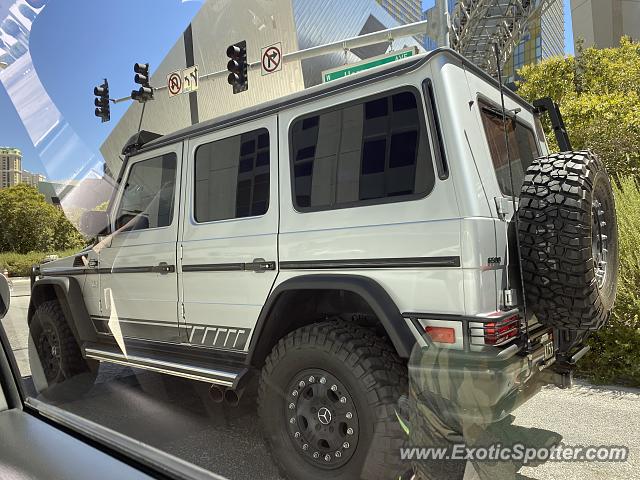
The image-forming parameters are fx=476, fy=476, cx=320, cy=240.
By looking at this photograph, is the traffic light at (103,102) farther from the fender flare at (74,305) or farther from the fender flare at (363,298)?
the fender flare at (74,305)

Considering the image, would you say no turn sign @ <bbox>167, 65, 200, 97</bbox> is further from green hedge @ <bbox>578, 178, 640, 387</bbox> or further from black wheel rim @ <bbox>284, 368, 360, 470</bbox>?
green hedge @ <bbox>578, 178, 640, 387</bbox>

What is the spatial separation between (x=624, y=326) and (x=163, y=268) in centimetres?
346

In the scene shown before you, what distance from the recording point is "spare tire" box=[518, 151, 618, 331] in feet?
6.57

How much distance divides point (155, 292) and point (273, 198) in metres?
0.94

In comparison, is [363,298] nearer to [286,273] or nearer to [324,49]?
[286,273]

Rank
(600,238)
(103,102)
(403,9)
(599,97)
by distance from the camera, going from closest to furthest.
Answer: (103,102) → (600,238) → (403,9) → (599,97)

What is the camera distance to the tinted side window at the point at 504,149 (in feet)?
7.48

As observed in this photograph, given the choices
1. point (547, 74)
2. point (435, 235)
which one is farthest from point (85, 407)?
point (547, 74)

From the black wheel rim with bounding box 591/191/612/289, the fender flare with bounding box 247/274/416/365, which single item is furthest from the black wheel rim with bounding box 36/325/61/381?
the black wheel rim with bounding box 591/191/612/289

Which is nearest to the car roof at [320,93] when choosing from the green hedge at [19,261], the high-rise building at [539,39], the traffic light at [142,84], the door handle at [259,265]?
the traffic light at [142,84]

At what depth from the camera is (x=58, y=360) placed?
9.39ft

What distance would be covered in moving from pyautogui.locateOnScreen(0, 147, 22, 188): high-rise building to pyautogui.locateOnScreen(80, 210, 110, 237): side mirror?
31cm

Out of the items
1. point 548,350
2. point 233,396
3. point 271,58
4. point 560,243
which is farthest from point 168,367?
point 560,243

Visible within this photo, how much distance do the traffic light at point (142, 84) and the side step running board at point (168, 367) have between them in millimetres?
1488
